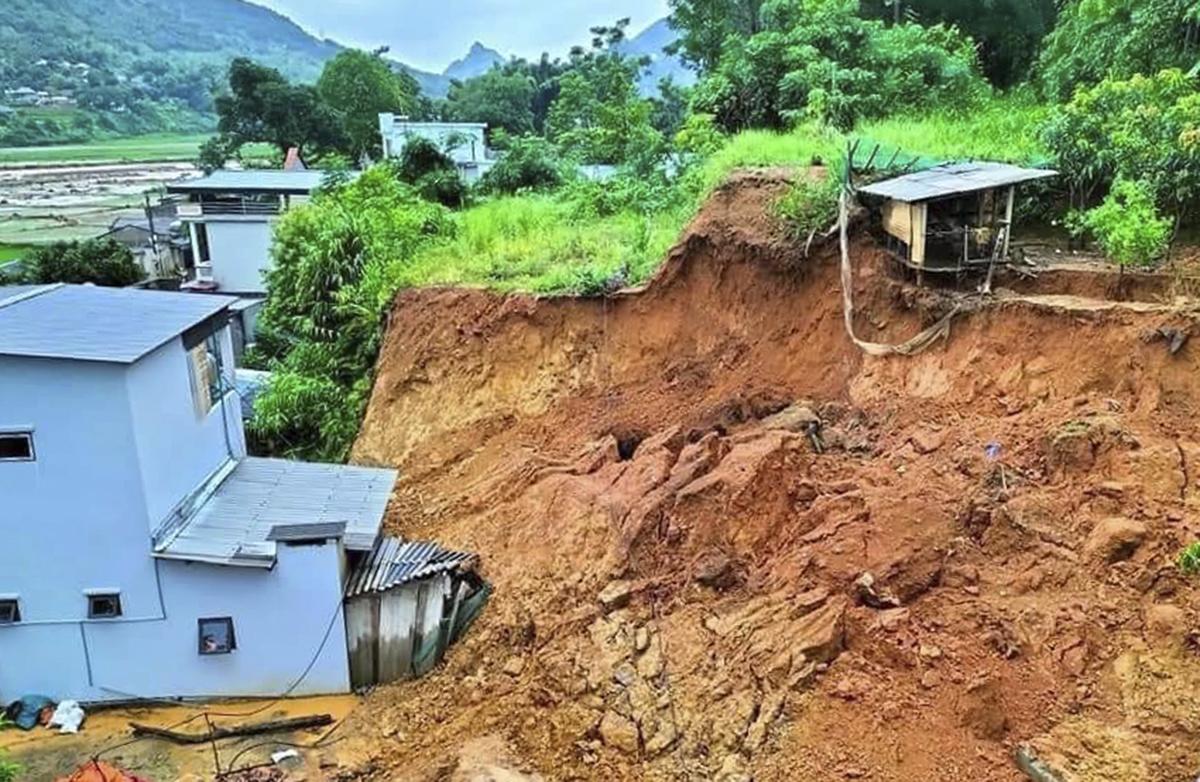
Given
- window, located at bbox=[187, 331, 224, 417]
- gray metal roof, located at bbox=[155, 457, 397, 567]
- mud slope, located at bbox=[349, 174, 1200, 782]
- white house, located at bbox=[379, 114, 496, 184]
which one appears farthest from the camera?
white house, located at bbox=[379, 114, 496, 184]

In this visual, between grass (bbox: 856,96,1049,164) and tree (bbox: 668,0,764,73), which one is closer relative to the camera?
grass (bbox: 856,96,1049,164)

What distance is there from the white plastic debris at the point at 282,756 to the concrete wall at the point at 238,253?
21.2 metres

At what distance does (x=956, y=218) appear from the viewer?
36.6 ft

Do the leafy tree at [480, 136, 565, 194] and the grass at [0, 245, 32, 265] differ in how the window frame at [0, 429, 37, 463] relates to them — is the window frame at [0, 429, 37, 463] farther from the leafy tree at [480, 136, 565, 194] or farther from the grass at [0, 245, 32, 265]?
the grass at [0, 245, 32, 265]

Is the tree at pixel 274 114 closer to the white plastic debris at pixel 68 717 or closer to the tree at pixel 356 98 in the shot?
the tree at pixel 356 98

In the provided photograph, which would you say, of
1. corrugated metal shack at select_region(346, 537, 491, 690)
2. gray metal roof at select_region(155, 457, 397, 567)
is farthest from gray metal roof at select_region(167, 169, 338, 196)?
corrugated metal shack at select_region(346, 537, 491, 690)

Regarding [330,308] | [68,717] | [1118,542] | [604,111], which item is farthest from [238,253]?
[1118,542]

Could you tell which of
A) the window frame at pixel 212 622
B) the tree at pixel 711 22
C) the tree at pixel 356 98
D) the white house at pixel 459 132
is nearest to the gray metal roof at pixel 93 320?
the window frame at pixel 212 622

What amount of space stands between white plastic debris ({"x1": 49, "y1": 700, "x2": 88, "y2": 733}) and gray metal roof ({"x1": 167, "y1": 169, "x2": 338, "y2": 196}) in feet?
61.4

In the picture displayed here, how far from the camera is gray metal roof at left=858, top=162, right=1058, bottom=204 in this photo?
10.5 metres

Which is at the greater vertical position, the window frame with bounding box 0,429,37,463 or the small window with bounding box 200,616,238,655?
the window frame with bounding box 0,429,37,463

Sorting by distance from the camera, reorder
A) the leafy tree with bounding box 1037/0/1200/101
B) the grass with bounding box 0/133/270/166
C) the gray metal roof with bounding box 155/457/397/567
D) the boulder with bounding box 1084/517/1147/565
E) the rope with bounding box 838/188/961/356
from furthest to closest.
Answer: the grass with bounding box 0/133/270/166, the leafy tree with bounding box 1037/0/1200/101, the rope with bounding box 838/188/961/356, the gray metal roof with bounding box 155/457/397/567, the boulder with bounding box 1084/517/1147/565

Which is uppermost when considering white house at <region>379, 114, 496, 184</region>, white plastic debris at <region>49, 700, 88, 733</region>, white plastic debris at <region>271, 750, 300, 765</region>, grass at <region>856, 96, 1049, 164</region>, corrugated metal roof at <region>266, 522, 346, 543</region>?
white house at <region>379, 114, 496, 184</region>

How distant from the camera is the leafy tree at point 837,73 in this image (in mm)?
18766
